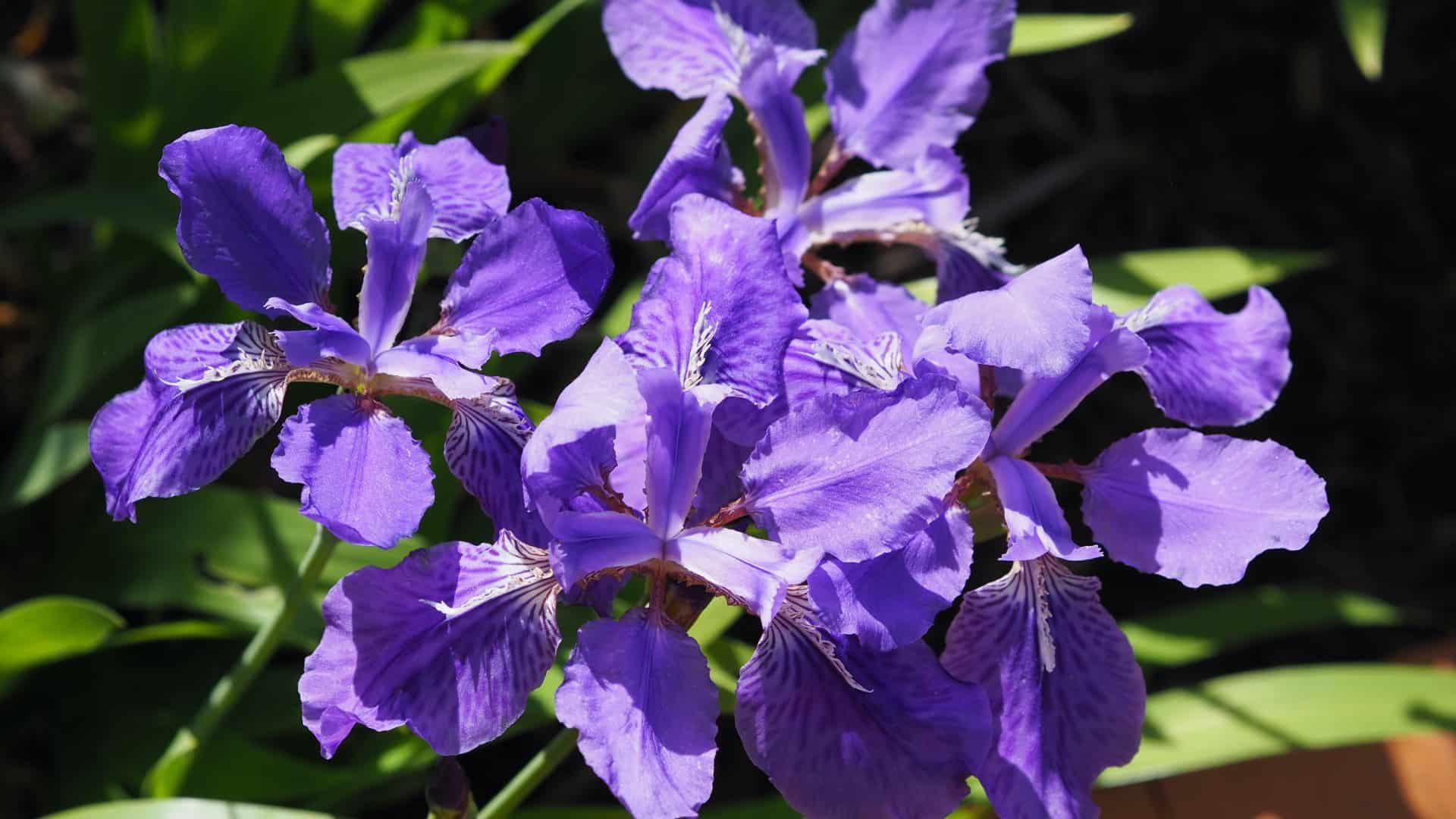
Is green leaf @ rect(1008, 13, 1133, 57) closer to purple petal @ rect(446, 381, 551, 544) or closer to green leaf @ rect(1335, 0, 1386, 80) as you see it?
green leaf @ rect(1335, 0, 1386, 80)

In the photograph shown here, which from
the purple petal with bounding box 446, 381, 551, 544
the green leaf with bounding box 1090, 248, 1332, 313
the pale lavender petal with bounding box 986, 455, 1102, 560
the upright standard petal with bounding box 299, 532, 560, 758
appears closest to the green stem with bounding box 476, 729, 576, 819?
the upright standard petal with bounding box 299, 532, 560, 758

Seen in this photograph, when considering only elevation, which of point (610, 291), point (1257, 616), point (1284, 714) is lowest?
point (1257, 616)

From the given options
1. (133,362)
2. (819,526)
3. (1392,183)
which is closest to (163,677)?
(133,362)

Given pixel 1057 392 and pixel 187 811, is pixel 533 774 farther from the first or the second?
pixel 1057 392

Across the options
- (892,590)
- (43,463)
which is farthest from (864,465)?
(43,463)

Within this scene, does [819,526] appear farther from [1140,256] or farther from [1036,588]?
[1140,256]

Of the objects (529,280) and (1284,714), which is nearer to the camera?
(529,280)
